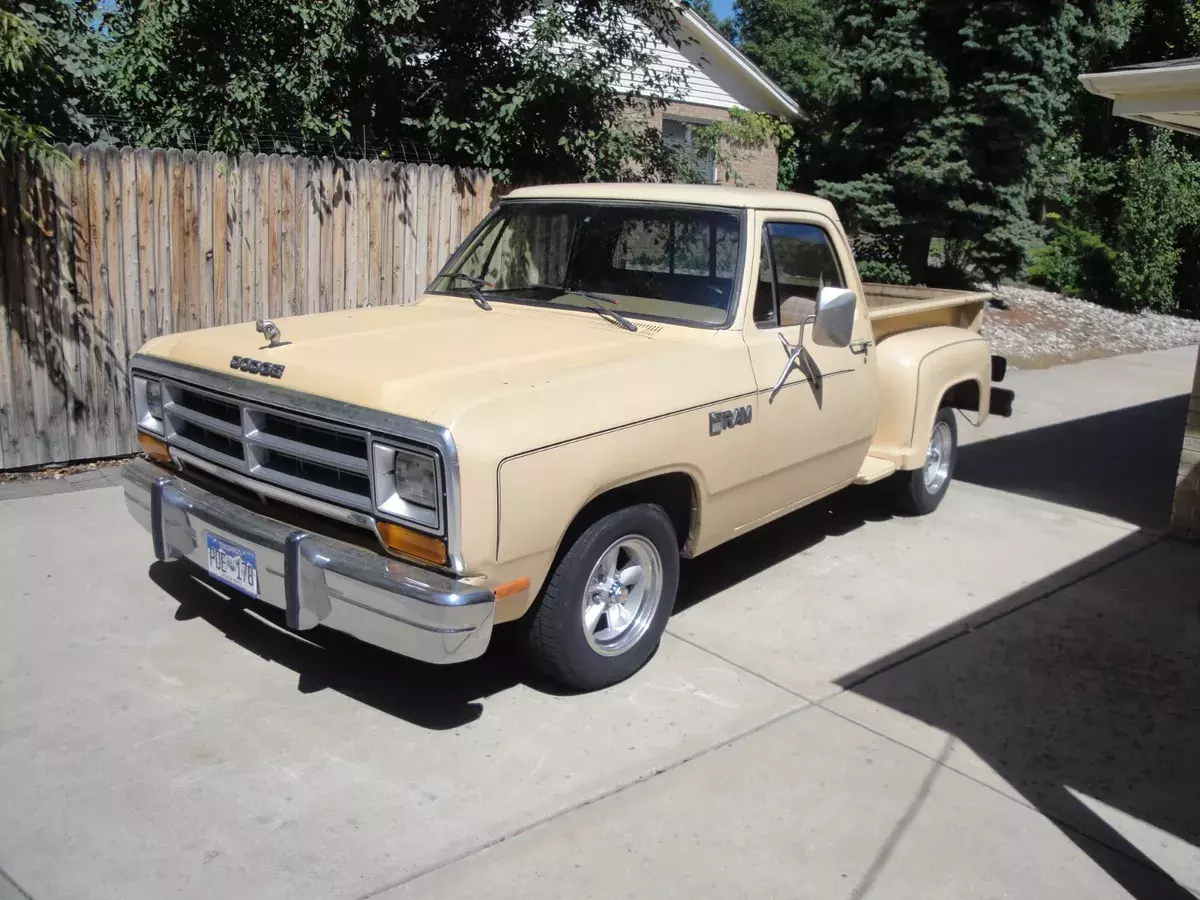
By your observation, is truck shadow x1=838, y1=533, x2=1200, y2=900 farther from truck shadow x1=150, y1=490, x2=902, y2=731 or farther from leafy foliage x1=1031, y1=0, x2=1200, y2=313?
leafy foliage x1=1031, y1=0, x2=1200, y2=313

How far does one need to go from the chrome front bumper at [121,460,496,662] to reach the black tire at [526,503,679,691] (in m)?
0.41

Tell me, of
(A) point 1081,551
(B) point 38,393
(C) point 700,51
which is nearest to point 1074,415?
(A) point 1081,551

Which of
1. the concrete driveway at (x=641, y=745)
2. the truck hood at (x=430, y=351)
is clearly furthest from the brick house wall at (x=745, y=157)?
the truck hood at (x=430, y=351)

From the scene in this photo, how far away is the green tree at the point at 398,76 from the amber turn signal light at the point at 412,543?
5806mm

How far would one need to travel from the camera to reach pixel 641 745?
13.9 ft

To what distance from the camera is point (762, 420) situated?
5.09m

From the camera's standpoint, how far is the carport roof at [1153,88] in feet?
20.3

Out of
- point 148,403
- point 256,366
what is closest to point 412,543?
point 256,366

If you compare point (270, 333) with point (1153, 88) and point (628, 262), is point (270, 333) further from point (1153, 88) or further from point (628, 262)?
point (1153, 88)

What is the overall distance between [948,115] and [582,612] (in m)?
13.6

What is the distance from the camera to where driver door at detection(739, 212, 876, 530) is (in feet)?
17.0

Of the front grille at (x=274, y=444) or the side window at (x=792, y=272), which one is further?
the side window at (x=792, y=272)

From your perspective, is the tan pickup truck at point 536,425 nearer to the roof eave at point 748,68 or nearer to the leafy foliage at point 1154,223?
the roof eave at point 748,68

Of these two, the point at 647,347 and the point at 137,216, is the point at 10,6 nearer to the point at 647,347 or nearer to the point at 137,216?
the point at 137,216
